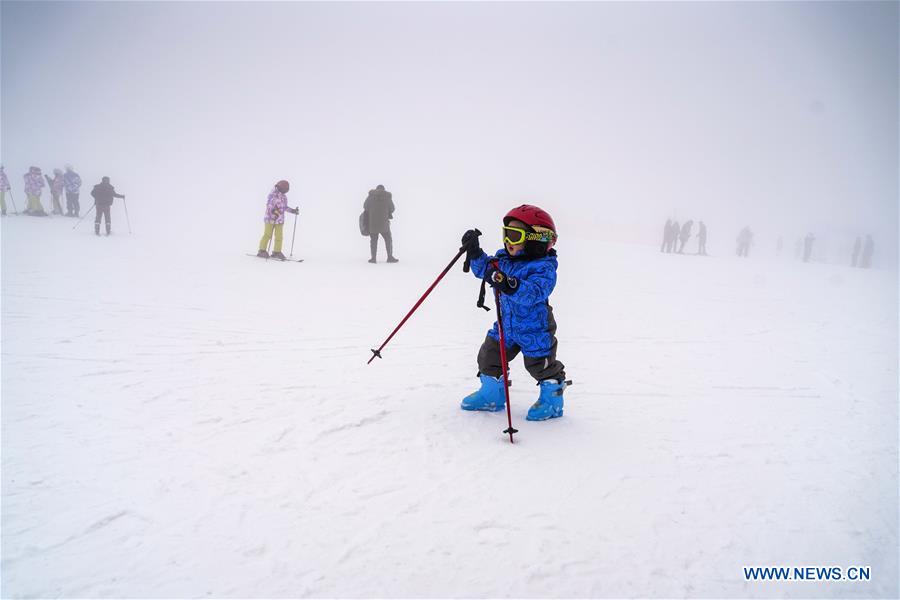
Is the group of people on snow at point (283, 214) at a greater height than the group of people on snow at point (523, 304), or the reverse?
the group of people on snow at point (283, 214)

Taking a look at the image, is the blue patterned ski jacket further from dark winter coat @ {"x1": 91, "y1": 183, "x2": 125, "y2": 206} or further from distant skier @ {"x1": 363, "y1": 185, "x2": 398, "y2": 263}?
dark winter coat @ {"x1": 91, "y1": 183, "x2": 125, "y2": 206}

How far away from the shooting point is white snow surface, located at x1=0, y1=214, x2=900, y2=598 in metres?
2.04

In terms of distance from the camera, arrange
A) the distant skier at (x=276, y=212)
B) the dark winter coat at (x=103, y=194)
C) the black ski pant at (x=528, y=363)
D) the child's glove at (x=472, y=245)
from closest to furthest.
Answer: the child's glove at (x=472, y=245)
the black ski pant at (x=528, y=363)
the distant skier at (x=276, y=212)
the dark winter coat at (x=103, y=194)

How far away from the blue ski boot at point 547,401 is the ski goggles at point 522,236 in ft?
3.93

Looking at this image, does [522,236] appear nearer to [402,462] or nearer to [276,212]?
[402,462]

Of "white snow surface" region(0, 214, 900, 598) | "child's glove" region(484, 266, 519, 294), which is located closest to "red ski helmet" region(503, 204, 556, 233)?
"child's glove" region(484, 266, 519, 294)

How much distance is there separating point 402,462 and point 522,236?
1.87m

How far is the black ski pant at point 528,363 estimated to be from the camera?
11.9 ft

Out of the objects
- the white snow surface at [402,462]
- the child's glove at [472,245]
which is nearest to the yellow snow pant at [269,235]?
the white snow surface at [402,462]

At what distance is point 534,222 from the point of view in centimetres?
343

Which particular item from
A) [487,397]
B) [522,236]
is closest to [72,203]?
[487,397]

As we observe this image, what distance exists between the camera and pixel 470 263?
3.63 m

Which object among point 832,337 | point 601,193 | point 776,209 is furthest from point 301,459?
point 776,209

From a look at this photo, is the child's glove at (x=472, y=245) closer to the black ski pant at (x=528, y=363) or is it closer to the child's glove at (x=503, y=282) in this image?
→ the child's glove at (x=503, y=282)
